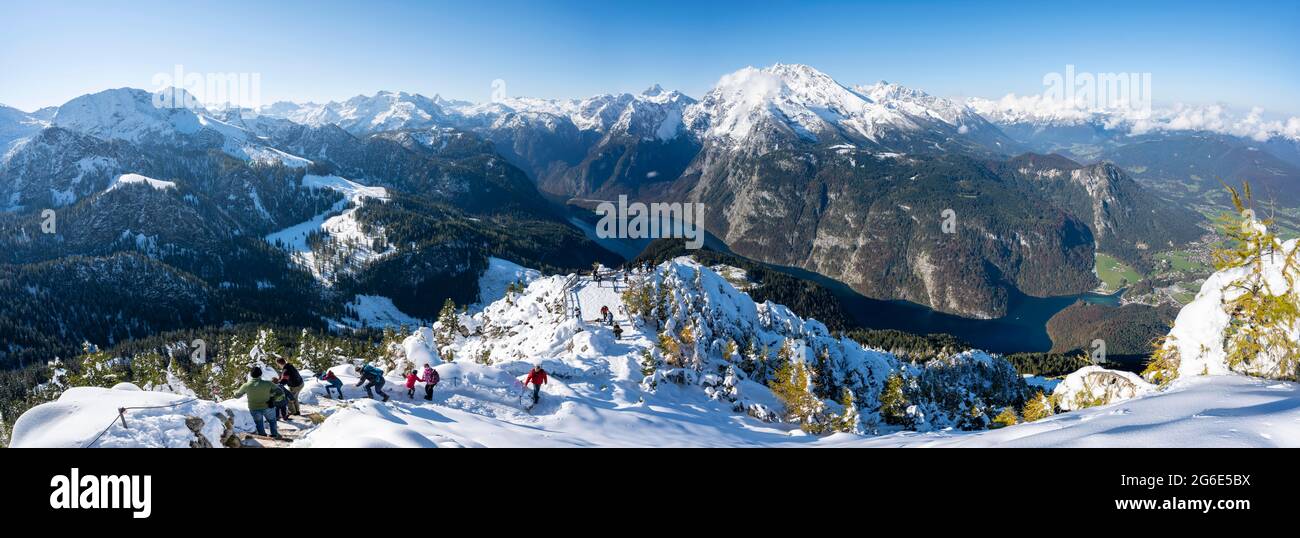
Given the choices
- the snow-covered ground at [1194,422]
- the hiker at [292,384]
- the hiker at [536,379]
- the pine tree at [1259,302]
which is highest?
the pine tree at [1259,302]

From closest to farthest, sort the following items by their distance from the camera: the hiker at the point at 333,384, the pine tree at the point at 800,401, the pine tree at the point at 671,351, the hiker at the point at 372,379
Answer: the hiker at the point at 333,384 < the hiker at the point at 372,379 < the pine tree at the point at 800,401 < the pine tree at the point at 671,351

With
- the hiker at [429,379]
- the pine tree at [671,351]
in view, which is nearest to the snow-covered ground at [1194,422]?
the hiker at [429,379]

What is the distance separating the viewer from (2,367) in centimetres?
Result: 14788

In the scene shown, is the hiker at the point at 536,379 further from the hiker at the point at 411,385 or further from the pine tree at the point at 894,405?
the pine tree at the point at 894,405

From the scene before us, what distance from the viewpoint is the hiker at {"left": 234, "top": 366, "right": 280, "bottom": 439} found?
1398cm

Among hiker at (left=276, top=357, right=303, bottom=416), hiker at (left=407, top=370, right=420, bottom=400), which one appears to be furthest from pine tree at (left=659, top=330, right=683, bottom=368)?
hiker at (left=276, top=357, right=303, bottom=416)

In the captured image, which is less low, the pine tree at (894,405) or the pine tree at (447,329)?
the pine tree at (447,329)

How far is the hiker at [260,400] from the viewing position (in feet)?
45.9

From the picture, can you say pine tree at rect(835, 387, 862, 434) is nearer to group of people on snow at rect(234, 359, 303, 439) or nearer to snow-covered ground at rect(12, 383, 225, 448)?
group of people on snow at rect(234, 359, 303, 439)

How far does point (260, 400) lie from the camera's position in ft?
46.7

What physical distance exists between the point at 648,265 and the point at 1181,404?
163ft

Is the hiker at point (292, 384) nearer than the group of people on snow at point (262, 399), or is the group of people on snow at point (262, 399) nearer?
the group of people on snow at point (262, 399)
